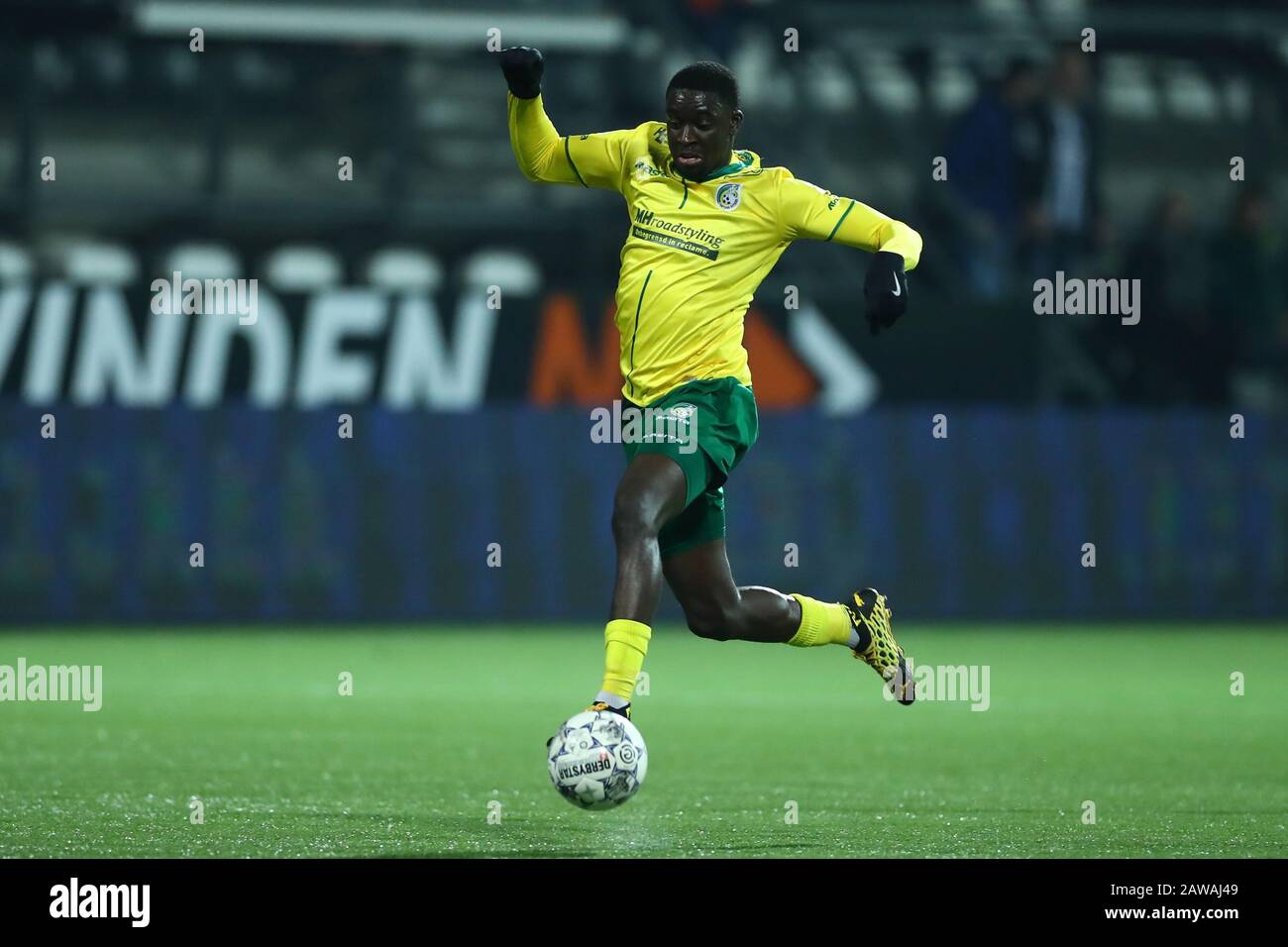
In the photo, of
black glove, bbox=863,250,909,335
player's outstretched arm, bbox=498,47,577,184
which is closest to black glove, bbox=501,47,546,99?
player's outstretched arm, bbox=498,47,577,184

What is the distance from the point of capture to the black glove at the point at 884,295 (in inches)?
299

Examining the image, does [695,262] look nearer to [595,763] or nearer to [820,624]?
[820,624]

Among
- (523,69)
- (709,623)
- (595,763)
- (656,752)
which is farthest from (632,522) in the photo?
(656,752)

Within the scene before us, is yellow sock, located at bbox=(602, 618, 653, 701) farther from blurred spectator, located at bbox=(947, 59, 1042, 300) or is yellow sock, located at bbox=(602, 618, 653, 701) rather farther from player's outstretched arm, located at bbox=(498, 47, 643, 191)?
blurred spectator, located at bbox=(947, 59, 1042, 300)

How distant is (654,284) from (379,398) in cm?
901

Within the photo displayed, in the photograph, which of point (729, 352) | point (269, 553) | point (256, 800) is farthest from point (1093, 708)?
point (269, 553)

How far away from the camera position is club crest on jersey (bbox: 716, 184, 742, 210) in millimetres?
8297

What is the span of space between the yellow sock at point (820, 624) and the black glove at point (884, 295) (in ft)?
5.48

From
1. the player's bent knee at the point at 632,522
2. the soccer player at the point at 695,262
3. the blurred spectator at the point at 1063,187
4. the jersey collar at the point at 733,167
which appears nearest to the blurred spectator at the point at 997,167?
the blurred spectator at the point at 1063,187

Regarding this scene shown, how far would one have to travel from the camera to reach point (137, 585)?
53.5 ft

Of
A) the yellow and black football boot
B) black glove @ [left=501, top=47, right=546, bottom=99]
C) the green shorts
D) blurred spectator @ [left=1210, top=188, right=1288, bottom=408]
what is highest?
blurred spectator @ [left=1210, top=188, right=1288, bottom=408]

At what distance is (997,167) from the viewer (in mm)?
18500

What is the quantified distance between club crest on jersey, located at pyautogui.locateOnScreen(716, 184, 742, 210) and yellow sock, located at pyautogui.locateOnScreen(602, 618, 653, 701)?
174 centimetres

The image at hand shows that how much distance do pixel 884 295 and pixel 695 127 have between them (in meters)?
1.03
